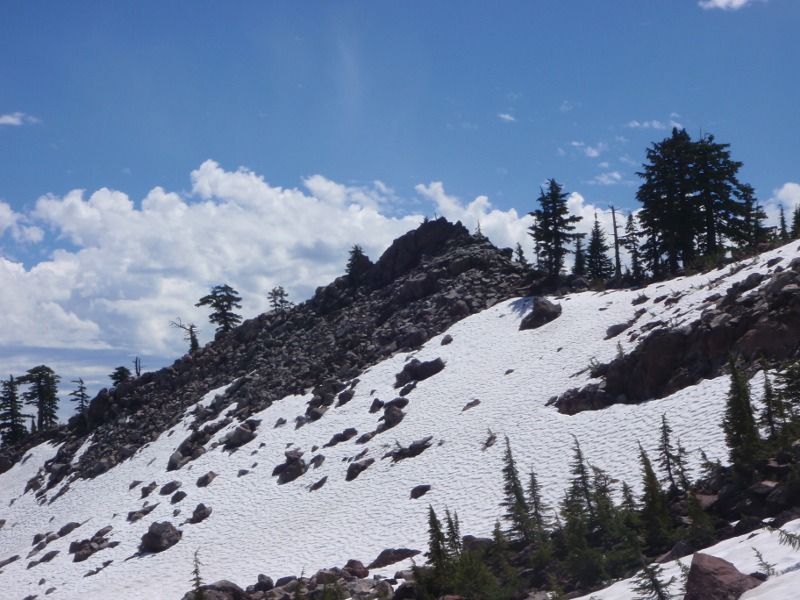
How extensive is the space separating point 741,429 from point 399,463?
51.1 feet

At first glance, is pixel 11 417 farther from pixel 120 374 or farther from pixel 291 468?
pixel 291 468

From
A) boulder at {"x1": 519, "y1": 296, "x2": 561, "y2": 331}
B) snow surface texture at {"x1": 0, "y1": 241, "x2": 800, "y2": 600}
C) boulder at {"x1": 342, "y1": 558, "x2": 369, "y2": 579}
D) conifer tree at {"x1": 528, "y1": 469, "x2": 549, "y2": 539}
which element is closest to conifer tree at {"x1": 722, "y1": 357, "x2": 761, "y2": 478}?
snow surface texture at {"x1": 0, "y1": 241, "x2": 800, "y2": 600}

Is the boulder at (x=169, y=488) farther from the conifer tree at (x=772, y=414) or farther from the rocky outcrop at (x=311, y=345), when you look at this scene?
the conifer tree at (x=772, y=414)

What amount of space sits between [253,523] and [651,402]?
16408 mm

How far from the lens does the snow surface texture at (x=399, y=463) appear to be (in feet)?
70.9

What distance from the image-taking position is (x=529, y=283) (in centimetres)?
4219

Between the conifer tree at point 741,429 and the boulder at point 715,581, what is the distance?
5.49m

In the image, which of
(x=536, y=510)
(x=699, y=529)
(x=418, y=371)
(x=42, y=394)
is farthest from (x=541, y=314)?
(x=42, y=394)

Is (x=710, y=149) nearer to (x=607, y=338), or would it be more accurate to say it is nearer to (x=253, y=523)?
(x=607, y=338)

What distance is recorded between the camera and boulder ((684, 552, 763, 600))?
28.6 feet

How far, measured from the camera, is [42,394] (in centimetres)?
7375

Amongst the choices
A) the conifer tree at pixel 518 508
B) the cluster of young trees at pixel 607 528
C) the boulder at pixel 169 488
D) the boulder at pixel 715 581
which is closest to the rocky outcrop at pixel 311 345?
the boulder at pixel 169 488

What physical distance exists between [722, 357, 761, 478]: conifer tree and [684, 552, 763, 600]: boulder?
549cm

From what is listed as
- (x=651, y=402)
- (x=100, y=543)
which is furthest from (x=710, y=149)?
(x=100, y=543)
